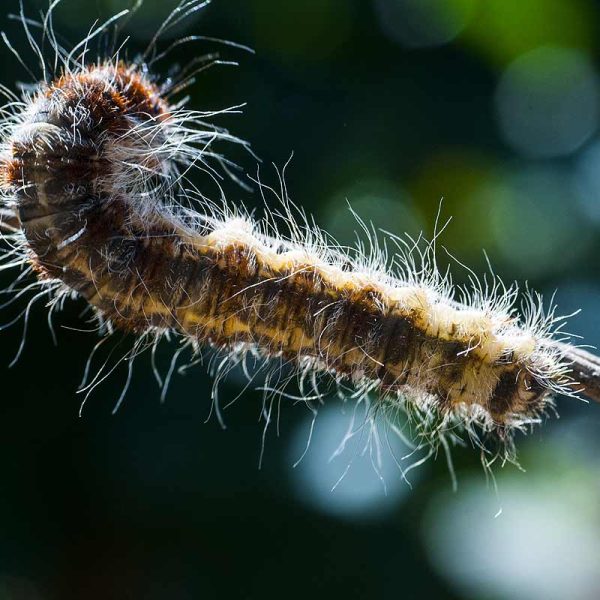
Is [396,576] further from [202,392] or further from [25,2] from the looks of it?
[25,2]

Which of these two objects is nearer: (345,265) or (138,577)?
(345,265)

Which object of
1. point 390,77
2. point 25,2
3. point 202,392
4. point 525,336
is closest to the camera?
point 525,336

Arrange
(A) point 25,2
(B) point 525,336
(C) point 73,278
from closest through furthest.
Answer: (C) point 73,278, (B) point 525,336, (A) point 25,2

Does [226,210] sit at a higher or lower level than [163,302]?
higher

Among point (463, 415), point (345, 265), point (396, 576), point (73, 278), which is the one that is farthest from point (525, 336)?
point (396, 576)

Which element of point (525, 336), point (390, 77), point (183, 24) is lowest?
point (525, 336)

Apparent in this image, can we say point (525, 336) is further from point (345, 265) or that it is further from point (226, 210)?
point (226, 210)

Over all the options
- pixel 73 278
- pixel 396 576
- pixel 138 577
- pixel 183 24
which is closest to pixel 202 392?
pixel 138 577
